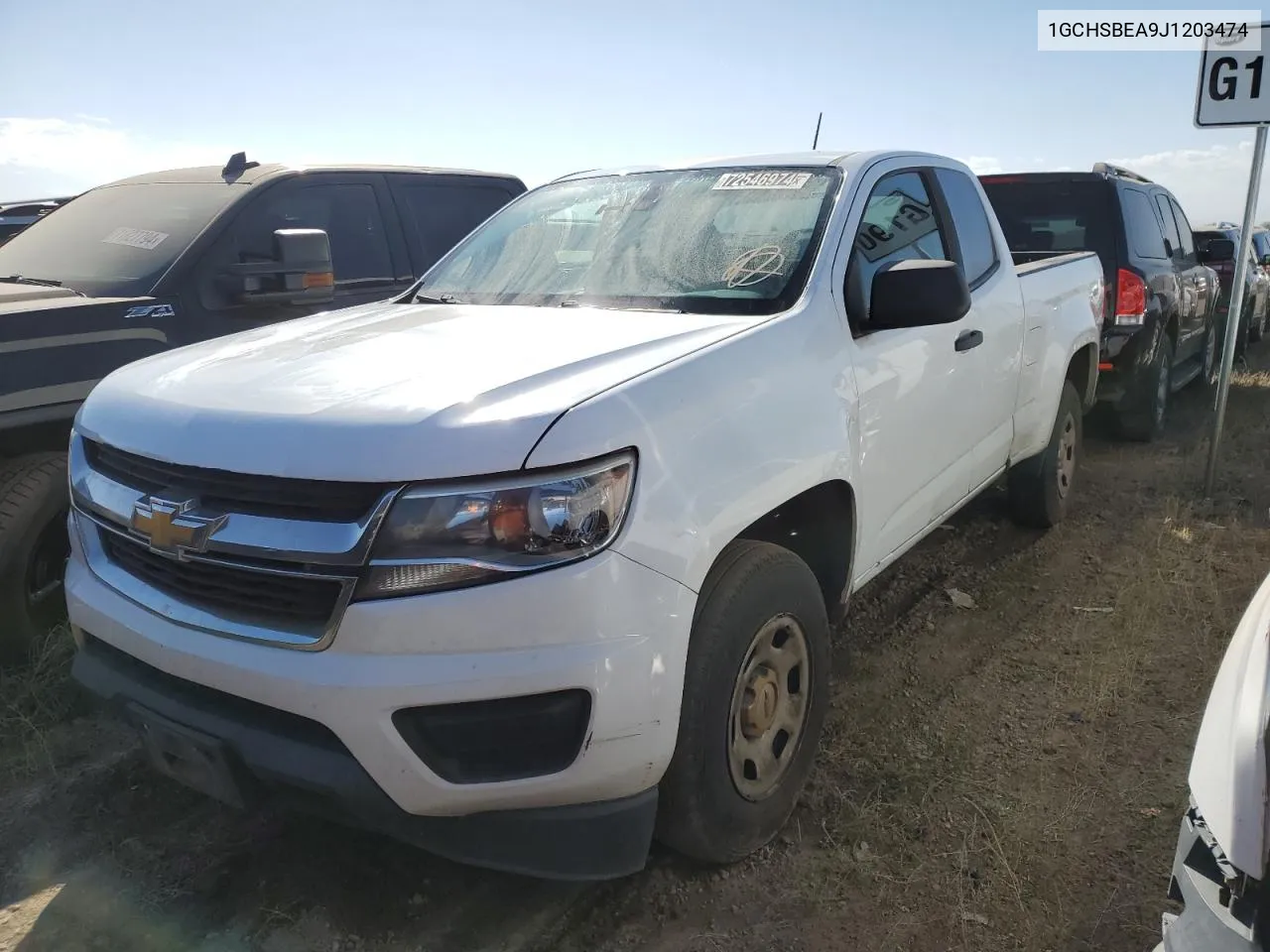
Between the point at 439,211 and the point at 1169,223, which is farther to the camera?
the point at 1169,223

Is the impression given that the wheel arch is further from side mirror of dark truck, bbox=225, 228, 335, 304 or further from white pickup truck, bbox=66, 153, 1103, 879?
side mirror of dark truck, bbox=225, 228, 335, 304

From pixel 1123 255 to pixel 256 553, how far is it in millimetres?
6192

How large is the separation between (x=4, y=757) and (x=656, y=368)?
256cm

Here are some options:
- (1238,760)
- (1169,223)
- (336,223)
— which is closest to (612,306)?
(1238,760)

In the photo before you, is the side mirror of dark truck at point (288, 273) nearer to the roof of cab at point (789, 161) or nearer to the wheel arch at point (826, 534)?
the roof of cab at point (789, 161)

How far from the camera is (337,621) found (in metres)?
1.92

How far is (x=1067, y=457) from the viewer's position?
5223mm

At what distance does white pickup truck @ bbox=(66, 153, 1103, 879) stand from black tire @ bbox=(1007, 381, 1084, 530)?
2.08m

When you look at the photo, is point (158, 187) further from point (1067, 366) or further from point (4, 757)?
point (1067, 366)

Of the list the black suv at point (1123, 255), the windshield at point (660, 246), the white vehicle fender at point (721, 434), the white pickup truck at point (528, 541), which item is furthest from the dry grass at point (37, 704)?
the black suv at point (1123, 255)

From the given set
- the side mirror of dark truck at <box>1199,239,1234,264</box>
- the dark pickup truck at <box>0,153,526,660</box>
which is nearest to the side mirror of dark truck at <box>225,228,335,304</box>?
the dark pickup truck at <box>0,153,526,660</box>

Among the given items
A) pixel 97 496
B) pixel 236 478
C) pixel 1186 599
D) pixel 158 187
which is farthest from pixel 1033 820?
pixel 158 187

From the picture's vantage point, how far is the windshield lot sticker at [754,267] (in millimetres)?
2844

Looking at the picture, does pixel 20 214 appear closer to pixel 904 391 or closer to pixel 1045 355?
pixel 1045 355
